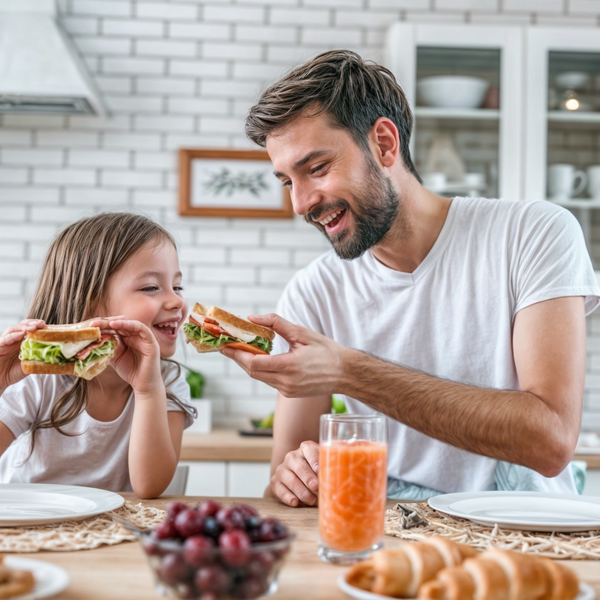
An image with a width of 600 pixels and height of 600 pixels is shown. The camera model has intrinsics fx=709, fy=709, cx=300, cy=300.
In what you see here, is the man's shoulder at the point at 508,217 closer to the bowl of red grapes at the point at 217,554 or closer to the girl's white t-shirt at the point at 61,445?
the girl's white t-shirt at the point at 61,445

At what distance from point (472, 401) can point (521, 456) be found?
0.57 ft

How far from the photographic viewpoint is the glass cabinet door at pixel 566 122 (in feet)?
11.3

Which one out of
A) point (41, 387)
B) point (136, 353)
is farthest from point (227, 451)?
point (136, 353)

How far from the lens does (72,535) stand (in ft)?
3.96

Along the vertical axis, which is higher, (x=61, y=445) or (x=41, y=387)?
(x=41, y=387)

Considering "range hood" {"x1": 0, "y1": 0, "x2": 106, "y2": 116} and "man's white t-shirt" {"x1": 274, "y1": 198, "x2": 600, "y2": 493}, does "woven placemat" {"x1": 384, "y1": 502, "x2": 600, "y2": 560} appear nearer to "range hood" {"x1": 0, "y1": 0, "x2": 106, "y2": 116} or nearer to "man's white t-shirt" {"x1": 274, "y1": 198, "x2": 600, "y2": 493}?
"man's white t-shirt" {"x1": 274, "y1": 198, "x2": 600, "y2": 493}

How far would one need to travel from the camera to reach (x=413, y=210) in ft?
7.11

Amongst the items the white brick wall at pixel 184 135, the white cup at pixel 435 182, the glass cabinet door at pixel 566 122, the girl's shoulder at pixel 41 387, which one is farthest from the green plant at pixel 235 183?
the girl's shoulder at pixel 41 387

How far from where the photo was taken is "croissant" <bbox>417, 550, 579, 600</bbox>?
842mm

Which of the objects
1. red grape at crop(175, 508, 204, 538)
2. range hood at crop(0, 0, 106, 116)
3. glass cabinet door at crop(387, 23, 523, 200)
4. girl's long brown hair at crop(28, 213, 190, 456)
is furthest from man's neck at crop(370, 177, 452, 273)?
range hood at crop(0, 0, 106, 116)

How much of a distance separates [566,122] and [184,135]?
6.36ft

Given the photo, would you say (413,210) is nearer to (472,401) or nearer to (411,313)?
(411,313)

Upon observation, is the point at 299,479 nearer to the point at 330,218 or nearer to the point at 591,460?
the point at 330,218

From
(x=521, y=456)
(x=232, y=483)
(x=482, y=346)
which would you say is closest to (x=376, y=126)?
(x=482, y=346)
